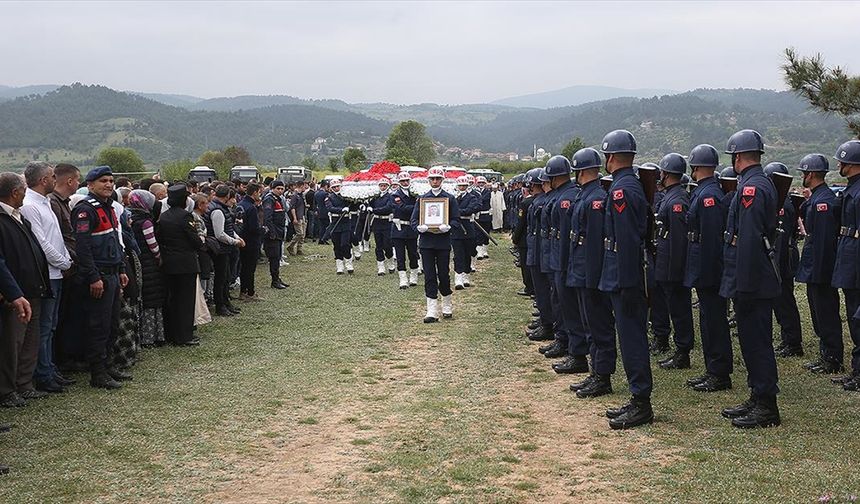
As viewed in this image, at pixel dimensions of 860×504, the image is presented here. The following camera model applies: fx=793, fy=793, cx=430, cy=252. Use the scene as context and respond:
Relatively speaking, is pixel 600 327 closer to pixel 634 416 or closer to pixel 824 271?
pixel 634 416

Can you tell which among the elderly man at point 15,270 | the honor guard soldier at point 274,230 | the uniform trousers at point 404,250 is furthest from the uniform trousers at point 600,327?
the honor guard soldier at point 274,230

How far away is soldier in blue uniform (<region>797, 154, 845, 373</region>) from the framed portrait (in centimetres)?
506

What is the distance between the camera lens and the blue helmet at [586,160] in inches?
298

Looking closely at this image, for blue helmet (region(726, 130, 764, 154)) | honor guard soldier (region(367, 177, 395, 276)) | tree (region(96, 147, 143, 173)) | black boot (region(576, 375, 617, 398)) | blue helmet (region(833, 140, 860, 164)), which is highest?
tree (region(96, 147, 143, 173))

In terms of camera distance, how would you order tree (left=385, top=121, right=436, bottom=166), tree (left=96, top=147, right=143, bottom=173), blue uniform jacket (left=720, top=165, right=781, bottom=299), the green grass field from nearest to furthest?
the green grass field < blue uniform jacket (left=720, top=165, right=781, bottom=299) < tree (left=96, top=147, right=143, bottom=173) < tree (left=385, top=121, right=436, bottom=166)

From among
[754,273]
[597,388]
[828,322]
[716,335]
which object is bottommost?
[597,388]

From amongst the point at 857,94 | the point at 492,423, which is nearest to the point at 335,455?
the point at 492,423

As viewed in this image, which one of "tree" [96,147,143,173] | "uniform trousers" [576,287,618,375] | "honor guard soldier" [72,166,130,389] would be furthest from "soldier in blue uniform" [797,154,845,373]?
"tree" [96,147,143,173]

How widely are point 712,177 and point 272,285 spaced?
9.79 m

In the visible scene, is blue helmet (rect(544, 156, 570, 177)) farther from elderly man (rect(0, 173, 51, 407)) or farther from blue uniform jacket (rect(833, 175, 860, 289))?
elderly man (rect(0, 173, 51, 407))

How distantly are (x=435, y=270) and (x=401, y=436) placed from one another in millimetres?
5712

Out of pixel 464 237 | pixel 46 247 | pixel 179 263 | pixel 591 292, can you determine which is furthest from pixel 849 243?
pixel 464 237

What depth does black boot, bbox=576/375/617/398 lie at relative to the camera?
24.5 feet

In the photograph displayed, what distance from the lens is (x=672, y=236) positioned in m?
8.22
